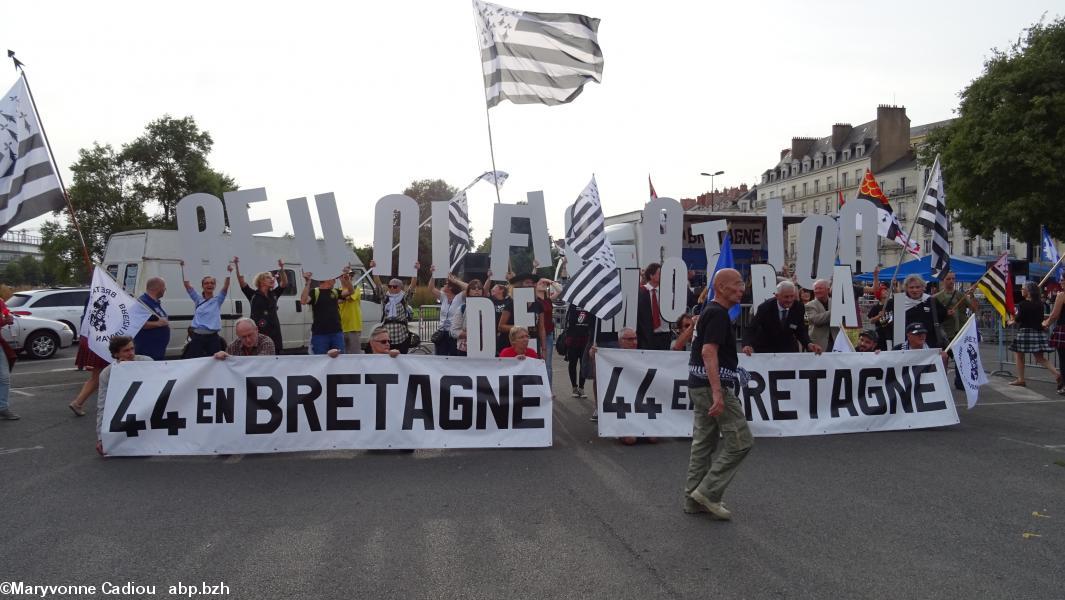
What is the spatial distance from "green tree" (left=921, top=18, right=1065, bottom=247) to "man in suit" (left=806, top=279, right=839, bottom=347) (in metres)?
28.3

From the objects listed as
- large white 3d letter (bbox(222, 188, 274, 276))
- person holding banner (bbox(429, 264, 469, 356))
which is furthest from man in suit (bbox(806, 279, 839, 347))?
large white 3d letter (bbox(222, 188, 274, 276))

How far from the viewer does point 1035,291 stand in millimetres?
11734

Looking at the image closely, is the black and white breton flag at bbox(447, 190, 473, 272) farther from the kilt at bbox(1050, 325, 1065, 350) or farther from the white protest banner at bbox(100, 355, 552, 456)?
the kilt at bbox(1050, 325, 1065, 350)

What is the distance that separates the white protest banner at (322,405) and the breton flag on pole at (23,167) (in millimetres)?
3195

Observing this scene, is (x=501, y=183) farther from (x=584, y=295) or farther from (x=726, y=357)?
(x=726, y=357)

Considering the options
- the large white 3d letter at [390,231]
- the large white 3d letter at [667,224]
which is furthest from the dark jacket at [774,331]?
the large white 3d letter at [390,231]

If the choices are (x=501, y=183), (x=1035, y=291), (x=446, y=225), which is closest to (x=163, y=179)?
(x=501, y=183)

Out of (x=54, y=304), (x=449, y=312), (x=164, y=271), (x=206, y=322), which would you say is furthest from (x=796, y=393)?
(x=54, y=304)

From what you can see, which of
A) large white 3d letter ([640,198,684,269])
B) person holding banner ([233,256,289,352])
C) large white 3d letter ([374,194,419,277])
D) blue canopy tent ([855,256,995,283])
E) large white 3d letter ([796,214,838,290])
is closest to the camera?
large white 3d letter ([374,194,419,277])

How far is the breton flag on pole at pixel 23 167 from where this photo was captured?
8.55 m

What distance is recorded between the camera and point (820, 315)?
32.3ft

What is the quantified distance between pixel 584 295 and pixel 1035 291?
8.42 m

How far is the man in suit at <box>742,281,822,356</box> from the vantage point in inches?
317

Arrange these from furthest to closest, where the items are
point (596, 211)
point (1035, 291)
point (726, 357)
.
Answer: point (1035, 291) < point (596, 211) < point (726, 357)
